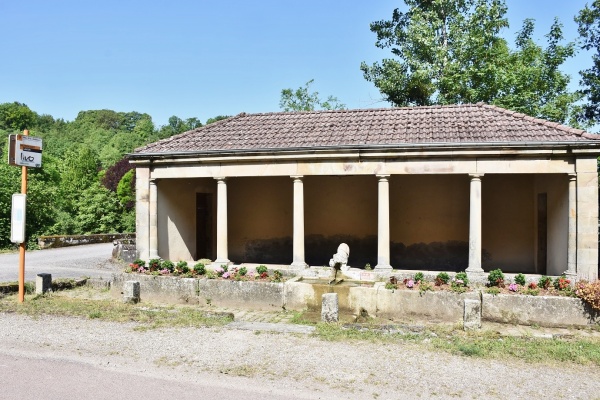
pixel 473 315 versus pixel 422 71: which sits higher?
pixel 422 71

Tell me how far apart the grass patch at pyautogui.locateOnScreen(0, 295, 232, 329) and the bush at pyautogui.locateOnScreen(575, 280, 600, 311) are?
673 cm

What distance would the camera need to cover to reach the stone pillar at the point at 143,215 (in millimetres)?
14141

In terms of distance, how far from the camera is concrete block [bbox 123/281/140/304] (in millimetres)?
11234

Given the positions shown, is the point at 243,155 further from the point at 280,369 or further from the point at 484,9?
the point at 484,9

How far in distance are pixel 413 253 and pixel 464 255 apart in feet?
5.12

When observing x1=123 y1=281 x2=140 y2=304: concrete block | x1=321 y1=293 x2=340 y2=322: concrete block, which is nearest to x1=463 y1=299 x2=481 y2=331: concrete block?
x1=321 y1=293 x2=340 y2=322: concrete block

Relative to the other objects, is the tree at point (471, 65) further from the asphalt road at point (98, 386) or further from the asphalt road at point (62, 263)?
the asphalt road at point (98, 386)

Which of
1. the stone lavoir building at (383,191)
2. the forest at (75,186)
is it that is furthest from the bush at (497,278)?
the forest at (75,186)

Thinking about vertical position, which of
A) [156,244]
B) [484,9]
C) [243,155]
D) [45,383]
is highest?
[484,9]

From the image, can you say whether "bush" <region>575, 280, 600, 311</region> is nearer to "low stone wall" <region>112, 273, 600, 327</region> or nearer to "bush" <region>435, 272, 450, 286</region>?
"low stone wall" <region>112, 273, 600, 327</region>

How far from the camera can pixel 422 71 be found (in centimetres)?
2375

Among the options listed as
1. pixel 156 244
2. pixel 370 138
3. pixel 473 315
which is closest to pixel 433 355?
pixel 473 315

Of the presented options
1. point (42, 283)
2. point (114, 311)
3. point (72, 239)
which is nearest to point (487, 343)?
point (114, 311)

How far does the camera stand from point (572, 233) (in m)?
11.3
